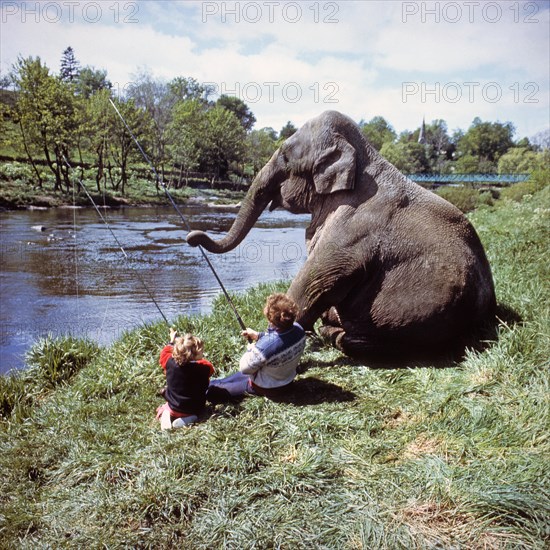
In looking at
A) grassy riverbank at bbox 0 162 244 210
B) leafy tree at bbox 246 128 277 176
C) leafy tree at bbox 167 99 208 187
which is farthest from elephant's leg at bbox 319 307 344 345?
leafy tree at bbox 246 128 277 176

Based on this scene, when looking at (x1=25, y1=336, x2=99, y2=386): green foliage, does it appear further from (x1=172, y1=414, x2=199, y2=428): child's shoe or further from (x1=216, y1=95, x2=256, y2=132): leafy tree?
(x1=216, y1=95, x2=256, y2=132): leafy tree

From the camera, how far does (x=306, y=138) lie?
14.5 ft

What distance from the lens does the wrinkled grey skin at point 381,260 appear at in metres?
→ 3.81

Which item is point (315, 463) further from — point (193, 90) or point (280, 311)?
point (193, 90)

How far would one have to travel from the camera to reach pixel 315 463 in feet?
9.18

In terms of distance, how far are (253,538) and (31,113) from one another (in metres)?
32.3

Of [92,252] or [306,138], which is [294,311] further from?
A: [92,252]

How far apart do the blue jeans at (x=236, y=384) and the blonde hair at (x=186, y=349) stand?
41 cm

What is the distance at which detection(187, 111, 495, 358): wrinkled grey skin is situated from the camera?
3.81 m

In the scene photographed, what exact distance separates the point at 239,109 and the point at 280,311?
7119 cm

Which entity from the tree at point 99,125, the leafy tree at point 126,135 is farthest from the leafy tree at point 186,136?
the tree at point 99,125

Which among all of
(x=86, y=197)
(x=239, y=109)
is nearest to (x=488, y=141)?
(x=239, y=109)

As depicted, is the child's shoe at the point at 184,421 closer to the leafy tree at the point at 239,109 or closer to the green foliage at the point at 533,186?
the green foliage at the point at 533,186

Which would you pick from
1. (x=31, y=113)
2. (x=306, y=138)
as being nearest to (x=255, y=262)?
(x=306, y=138)
